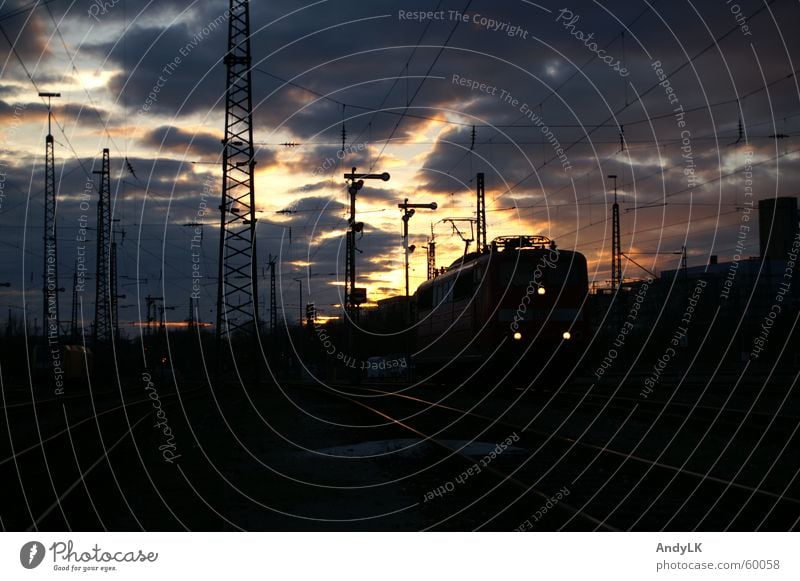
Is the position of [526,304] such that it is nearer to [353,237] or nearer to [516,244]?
[516,244]

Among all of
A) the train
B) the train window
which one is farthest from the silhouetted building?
the train

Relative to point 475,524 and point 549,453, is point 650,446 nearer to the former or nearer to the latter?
point 549,453

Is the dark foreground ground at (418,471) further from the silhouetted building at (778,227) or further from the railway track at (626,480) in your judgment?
the silhouetted building at (778,227)

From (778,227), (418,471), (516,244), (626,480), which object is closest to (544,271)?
(516,244)

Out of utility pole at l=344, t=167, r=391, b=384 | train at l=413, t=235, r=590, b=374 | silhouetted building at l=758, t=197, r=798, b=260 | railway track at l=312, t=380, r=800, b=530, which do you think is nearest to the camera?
railway track at l=312, t=380, r=800, b=530

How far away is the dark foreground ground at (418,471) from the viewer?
9727 millimetres

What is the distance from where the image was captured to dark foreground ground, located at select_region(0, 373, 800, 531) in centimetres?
973

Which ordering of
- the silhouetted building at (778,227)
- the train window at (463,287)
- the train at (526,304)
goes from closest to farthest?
the train at (526,304) < the train window at (463,287) < the silhouetted building at (778,227)

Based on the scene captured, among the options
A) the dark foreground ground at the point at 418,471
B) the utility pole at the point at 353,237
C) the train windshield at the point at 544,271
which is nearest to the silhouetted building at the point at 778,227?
the utility pole at the point at 353,237

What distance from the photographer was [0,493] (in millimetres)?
12188

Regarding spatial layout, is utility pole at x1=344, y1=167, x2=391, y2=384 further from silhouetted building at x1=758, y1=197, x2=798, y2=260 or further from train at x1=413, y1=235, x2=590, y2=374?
silhouetted building at x1=758, y1=197, x2=798, y2=260

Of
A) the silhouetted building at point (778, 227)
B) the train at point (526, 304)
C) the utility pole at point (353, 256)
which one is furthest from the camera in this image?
the silhouetted building at point (778, 227)
